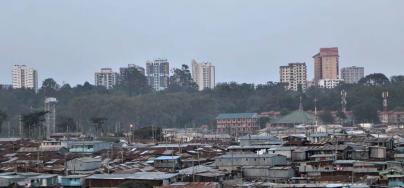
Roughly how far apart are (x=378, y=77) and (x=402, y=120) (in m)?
14.8

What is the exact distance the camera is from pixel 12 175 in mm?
19766

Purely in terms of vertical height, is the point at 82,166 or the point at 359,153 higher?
the point at 359,153

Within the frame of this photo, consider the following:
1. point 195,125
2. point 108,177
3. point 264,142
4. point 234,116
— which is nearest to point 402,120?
point 234,116

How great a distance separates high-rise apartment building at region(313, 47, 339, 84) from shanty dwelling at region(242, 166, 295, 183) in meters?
69.3

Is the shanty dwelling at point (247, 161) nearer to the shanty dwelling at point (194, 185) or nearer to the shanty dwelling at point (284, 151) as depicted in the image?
the shanty dwelling at point (284, 151)

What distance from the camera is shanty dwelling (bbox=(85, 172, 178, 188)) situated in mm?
17781

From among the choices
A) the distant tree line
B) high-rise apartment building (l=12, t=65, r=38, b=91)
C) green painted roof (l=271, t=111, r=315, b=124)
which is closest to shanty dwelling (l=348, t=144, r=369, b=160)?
the distant tree line

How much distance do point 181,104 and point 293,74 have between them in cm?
2764

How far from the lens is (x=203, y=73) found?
330 ft

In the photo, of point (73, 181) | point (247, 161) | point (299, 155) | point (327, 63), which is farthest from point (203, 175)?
point (327, 63)

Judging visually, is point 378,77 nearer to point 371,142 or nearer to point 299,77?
point 299,77

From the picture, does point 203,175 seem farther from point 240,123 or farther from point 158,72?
point 158,72

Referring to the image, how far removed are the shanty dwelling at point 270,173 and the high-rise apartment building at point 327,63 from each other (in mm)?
69315

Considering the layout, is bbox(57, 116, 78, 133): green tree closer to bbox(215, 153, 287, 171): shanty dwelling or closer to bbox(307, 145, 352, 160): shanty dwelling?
bbox(307, 145, 352, 160): shanty dwelling
